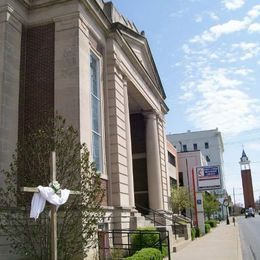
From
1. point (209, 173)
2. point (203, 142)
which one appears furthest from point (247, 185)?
point (209, 173)

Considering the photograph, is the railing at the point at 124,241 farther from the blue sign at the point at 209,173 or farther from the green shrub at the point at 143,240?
the blue sign at the point at 209,173

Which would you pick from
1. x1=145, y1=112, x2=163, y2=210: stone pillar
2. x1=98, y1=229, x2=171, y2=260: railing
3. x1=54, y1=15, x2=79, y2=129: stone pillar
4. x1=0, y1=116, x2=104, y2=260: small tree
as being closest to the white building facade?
x1=145, y1=112, x2=163, y2=210: stone pillar

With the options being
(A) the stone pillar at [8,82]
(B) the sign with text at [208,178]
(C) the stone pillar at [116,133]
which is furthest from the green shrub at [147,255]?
(B) the sign with text at [208,178]

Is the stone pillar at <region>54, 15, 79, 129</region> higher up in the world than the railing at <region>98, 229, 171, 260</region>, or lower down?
higher up

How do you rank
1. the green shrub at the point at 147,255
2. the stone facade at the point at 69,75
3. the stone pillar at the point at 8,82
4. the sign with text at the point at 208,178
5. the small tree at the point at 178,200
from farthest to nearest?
the sign with text at the point at 208,178 < the small tree at the point at 178,200 < the stone facade at the point at 69,75 < the stone pillar at the point at 8,82 < the green shrub at the point at 147,255

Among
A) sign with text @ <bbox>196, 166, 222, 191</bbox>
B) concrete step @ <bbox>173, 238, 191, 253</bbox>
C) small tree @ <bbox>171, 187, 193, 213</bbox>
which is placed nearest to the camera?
concrete step @ <bbox>173, 238, 191, 253</bbox>

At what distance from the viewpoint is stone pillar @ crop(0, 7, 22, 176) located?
14836mm

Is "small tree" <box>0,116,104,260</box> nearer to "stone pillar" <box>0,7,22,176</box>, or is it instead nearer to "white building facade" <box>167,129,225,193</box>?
"stone pillar" <box>0,7,22,176</box>

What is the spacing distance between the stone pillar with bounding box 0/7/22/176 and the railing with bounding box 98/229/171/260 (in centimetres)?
418

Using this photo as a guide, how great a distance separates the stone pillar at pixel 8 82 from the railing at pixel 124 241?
13.7 ft

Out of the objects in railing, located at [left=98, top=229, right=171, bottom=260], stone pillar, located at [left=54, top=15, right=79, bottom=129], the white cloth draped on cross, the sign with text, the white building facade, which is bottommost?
railing, located at [left=98, top=229, right=171, bottom=260]

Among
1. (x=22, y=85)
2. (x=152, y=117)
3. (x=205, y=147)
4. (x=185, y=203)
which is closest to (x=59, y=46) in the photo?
(x=22, y=85)

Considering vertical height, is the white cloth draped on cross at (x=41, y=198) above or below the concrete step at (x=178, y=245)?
above

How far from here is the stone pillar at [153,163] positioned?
26.3m
